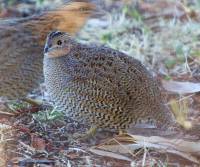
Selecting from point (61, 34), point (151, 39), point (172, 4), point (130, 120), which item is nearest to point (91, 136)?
point (130, 120)

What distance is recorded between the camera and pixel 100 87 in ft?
15.8

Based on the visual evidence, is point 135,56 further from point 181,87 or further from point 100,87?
point 100,87

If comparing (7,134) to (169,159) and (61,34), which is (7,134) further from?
(169,159)

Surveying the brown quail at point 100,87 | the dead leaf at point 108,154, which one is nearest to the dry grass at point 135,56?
the dead leaf at point 108,154

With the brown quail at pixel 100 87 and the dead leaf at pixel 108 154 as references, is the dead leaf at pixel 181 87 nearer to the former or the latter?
the brown quail at pixel 100 87

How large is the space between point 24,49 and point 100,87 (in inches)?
33.3

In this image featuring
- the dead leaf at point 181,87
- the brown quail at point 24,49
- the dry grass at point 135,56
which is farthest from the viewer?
the dead leaf at point 181,87

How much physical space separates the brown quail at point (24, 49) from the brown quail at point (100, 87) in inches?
14.5

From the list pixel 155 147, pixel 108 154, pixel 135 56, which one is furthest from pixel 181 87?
pixel 108 154

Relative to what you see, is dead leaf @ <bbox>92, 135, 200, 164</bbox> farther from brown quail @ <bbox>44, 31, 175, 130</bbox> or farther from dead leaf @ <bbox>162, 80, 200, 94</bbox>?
dead leaf @ <bbox>162, 80, 200, 94</bbox>

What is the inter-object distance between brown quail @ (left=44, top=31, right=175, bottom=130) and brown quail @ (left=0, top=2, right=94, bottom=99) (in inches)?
14.5

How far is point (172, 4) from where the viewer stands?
797 centimetres

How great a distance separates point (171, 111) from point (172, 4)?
2.92 metres

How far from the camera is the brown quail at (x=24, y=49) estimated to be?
536 cm
